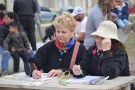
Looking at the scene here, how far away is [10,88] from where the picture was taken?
4.59 meters

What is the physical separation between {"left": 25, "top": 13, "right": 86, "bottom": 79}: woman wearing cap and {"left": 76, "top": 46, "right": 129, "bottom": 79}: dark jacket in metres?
0.30

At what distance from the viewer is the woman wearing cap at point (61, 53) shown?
5121mm

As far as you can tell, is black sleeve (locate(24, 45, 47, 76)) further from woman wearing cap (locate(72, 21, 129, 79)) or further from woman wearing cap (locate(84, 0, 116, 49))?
woman wearing cap (locate(84, 0, 116, 49))

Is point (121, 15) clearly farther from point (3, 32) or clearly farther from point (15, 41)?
point (3, 32)

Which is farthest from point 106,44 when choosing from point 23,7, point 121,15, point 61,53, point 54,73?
point 23,7

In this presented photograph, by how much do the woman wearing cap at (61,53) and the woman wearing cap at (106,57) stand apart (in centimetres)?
30

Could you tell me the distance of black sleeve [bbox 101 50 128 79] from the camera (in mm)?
4547

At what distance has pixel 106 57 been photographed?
15.1ft

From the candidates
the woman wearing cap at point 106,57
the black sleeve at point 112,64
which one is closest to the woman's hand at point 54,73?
the woman wearing cap at point 106,57

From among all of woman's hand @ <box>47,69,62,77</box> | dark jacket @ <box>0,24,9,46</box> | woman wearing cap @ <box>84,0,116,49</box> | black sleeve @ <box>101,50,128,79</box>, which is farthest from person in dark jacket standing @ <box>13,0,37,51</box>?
black sleeve @ <box>101,50,128,79</box>

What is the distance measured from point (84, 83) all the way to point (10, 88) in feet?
2.43

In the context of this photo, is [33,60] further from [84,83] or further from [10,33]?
[10,33]

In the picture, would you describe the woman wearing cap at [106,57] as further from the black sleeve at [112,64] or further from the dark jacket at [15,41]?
the dark jacket at [15,41]

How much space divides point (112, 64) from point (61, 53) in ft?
2.72
